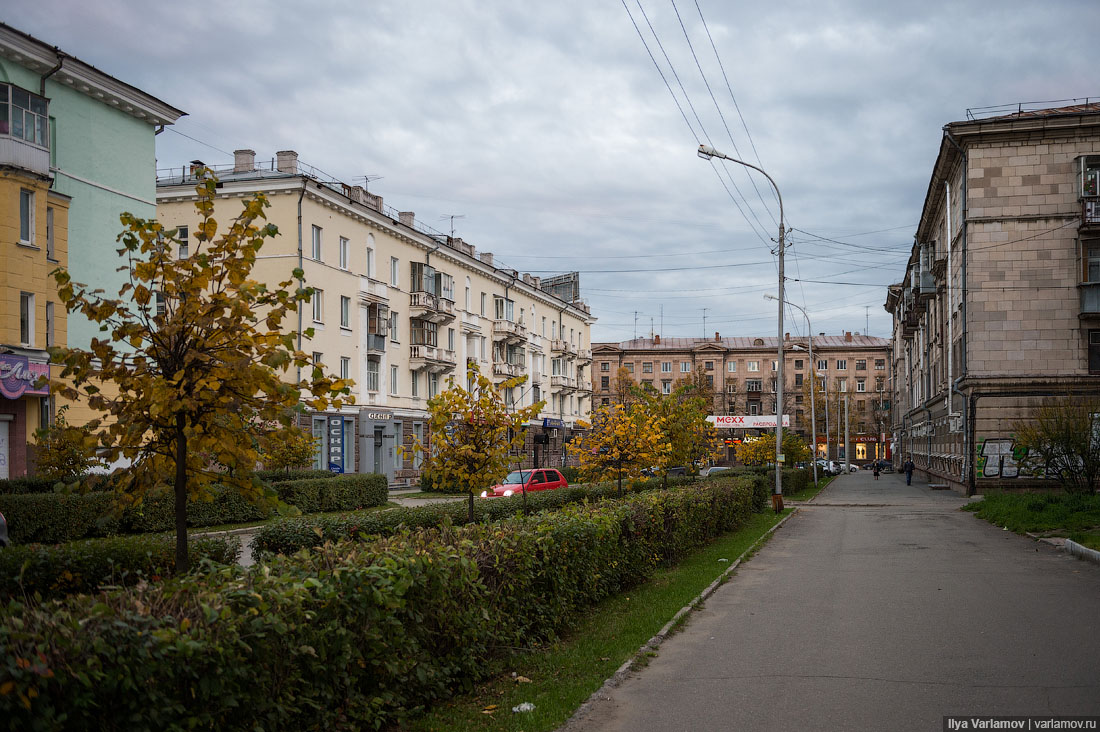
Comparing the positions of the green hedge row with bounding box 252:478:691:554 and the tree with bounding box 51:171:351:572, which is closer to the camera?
the tree with bounding box 51:171:351:572

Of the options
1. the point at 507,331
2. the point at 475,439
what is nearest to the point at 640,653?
the point at 475,439

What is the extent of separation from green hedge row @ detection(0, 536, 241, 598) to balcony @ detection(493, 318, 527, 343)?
50.5m

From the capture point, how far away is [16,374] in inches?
981

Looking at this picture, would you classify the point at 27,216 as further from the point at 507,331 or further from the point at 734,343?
the point at 734,343

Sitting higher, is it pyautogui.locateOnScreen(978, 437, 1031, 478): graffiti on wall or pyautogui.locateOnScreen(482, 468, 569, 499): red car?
pyautogui.locateOnScreen(978, 437, 1031, 478): graffiti on wall

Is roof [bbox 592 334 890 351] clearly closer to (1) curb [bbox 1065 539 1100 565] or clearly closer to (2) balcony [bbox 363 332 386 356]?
(2) balcony [bbox 363 332 386 356]

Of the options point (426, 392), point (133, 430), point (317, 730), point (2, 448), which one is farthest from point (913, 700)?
point (426, 392)

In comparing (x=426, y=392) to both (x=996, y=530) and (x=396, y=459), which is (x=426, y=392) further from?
(x=996, y=530)

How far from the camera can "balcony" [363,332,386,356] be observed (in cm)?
4406

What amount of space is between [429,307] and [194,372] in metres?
42.3

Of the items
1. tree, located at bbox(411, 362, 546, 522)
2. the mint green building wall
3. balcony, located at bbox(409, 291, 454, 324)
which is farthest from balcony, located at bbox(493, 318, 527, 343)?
tree, located at bbox(411, 362, 546, 522)

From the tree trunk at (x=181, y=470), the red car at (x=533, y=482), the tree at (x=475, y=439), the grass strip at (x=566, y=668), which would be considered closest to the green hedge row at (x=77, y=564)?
the tree trunk at (x=181, y=470)

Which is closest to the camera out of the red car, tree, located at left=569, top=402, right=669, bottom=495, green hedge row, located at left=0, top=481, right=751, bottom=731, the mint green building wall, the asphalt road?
green hedge row, located at left=0, top=481, right=751, bottom=731

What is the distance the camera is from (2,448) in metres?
25.2
